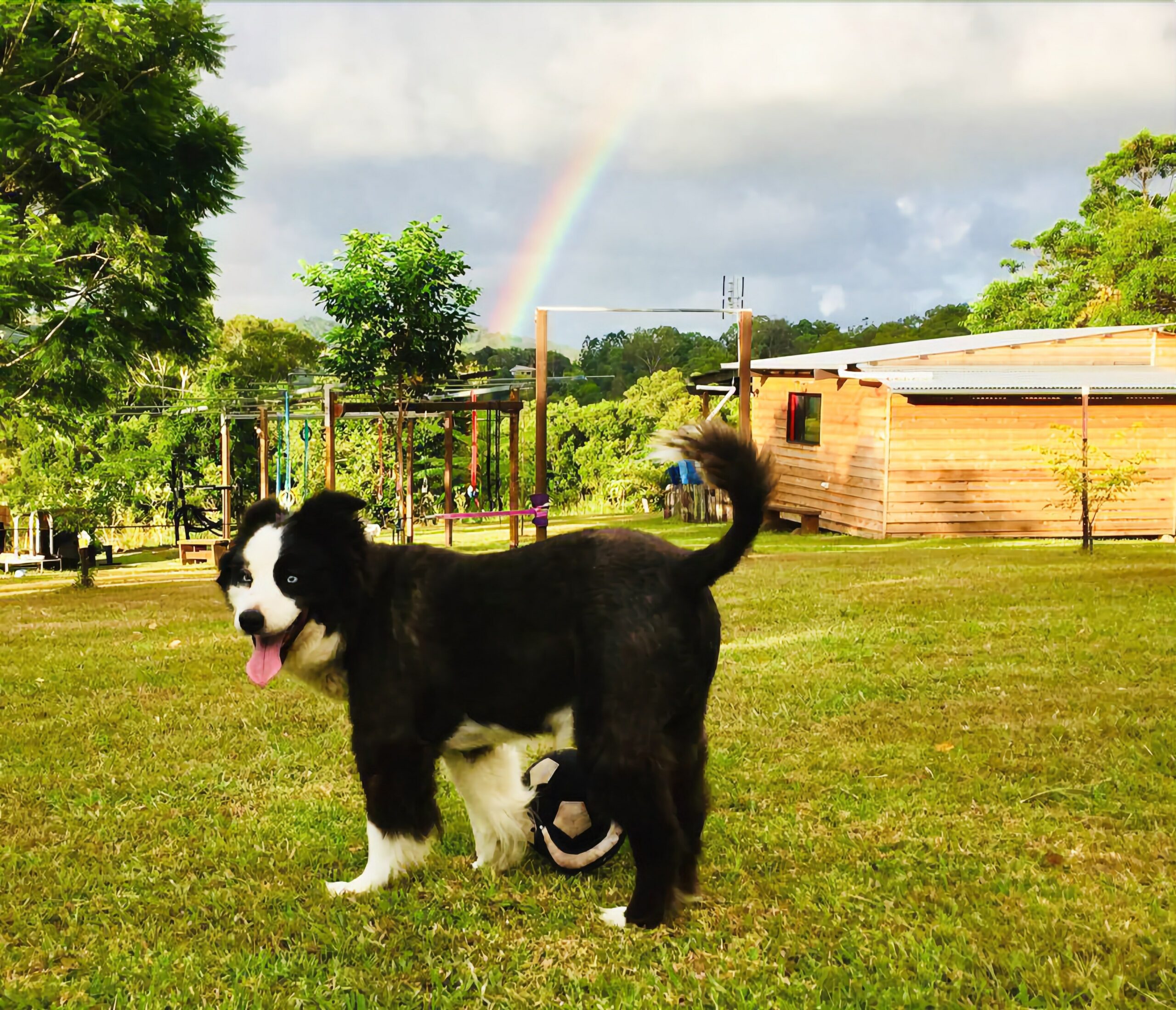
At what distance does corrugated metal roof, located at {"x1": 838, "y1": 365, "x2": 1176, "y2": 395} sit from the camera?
18828 millimetres

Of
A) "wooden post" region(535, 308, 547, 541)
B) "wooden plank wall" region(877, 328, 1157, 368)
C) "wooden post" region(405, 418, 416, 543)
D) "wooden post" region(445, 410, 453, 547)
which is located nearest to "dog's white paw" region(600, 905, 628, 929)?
"wooden post" region(535, 308, 547, 541)

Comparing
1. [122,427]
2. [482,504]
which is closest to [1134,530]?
[482,504]

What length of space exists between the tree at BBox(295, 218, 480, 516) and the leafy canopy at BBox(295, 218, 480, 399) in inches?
0.5

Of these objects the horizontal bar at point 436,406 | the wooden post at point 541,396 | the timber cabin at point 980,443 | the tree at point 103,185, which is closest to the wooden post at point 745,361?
the timber cabin at point 980,443

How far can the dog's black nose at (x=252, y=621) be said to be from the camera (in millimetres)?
3309

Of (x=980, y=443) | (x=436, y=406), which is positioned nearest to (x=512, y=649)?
(x=436, y=406)

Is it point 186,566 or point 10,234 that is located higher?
point 10,234

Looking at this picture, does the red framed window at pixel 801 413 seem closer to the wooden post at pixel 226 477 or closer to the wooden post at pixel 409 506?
the wooden post at pixel 409 506

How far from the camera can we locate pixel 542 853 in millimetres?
3883

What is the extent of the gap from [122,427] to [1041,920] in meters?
27.7

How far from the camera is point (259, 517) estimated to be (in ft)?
11.7

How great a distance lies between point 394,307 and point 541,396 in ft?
10.0

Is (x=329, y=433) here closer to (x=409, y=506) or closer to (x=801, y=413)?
(x=409, y=506)

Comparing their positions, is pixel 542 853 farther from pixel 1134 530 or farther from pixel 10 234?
pixel 1134 530
